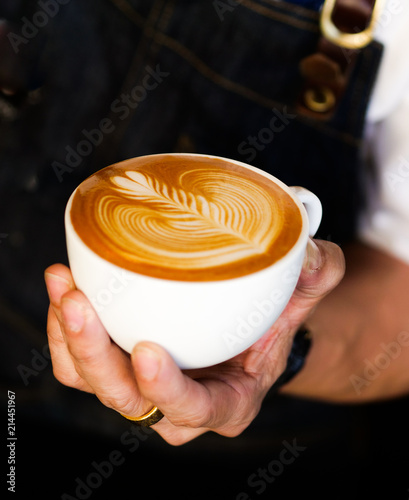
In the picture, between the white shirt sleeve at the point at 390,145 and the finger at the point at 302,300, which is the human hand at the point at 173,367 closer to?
the finger at the point at 302,300

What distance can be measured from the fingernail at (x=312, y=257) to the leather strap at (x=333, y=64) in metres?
0.42

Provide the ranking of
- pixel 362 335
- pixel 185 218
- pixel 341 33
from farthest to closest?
1. pixel 362 335
2. pixel 341 33
3. pixel 185 218

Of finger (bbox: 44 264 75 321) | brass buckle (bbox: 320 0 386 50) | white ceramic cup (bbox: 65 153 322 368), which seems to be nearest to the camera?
white ceramic cup (bbox: 65 153 322 368)

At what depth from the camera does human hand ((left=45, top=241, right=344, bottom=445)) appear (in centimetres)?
67

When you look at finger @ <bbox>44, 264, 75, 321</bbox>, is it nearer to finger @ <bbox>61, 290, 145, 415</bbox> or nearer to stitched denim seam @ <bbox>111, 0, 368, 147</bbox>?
finger @ <bbox>61, 290, 145, 415</bbox>

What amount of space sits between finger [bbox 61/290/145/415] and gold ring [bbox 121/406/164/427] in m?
0.01

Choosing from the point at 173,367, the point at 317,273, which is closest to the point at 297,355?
the point at 317,273

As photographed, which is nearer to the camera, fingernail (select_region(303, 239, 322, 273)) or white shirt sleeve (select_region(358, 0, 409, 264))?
fingernail (select_region(303, 239, 322, 273))

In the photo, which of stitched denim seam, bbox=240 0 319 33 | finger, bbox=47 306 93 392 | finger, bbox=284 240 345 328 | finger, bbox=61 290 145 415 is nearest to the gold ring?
finger, bbox=61 290 145 415

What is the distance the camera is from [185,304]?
587mm

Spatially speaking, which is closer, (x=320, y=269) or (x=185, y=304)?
(x=185, y=304)

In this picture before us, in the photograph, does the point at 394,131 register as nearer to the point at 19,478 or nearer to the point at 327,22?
the point at 327,22

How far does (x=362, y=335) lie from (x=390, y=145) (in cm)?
46

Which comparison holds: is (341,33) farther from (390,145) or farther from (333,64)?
(390,145)
